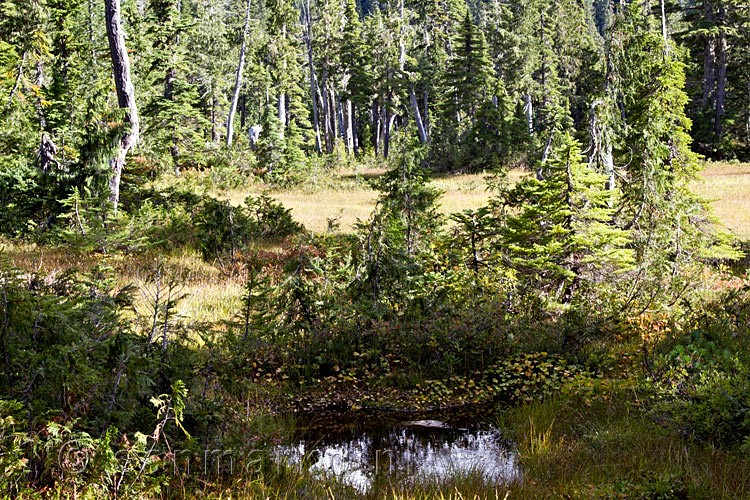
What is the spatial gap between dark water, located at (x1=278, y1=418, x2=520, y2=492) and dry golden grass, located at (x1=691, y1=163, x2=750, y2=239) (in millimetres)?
10439

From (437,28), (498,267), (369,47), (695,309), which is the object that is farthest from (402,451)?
(437,28)

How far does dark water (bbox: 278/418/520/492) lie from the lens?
4.77 meters

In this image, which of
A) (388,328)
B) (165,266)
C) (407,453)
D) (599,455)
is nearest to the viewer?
(599,455)

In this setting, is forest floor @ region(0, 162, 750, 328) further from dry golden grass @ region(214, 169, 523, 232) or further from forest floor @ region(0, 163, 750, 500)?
forest floor @ region(0, 163, 750, 500)

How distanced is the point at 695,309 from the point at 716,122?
34694mm

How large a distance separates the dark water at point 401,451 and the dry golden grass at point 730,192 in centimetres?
1044

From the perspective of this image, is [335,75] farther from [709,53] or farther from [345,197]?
[709,53]

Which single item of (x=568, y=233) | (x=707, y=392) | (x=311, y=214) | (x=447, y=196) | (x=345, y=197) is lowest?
(x=707, y=392)

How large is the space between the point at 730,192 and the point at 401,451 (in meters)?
24.2

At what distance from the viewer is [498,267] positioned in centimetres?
955

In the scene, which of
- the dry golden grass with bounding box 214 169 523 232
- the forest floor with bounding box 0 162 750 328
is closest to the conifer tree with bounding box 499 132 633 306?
the forest floor with bounding box 0 162 750 328

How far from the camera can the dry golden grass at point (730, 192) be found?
17.8m

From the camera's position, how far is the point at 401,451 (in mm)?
5602

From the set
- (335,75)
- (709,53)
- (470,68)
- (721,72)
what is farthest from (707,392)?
(335,75)
